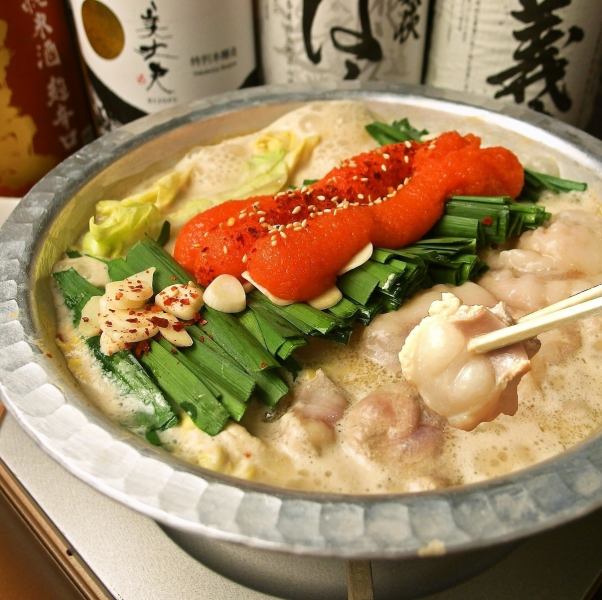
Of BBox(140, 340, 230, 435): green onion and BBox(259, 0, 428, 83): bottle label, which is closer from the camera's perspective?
BBox(140, 340, 230, 435): green onion

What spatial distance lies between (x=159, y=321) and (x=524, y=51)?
1869 mm

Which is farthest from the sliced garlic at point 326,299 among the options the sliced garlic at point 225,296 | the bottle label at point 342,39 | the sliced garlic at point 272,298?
the bottle label at point 342,39

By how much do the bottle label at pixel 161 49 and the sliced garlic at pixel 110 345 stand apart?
1365mm

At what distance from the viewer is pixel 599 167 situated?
2275 millimetres

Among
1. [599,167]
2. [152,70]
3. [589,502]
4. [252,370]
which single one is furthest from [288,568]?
[152,70]

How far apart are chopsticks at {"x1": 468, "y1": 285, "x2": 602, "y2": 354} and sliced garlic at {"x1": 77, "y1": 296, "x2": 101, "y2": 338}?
1.03 meters

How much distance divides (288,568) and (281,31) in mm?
2103

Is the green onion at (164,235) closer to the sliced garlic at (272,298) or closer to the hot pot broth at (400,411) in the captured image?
the hot pot broth at (400,411)

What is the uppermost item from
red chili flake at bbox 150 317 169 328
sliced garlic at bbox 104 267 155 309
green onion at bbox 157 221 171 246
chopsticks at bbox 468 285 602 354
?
chopsticks at bbox 468 285 602 354

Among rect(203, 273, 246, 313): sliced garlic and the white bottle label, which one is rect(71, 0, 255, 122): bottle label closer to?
the white bottle label

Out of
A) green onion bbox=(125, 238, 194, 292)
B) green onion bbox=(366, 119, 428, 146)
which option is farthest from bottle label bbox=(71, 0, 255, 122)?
green onion bbox=(125, 238, 194, 292)

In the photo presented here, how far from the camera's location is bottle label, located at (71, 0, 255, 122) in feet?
8.28

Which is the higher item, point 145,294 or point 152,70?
point 152,70

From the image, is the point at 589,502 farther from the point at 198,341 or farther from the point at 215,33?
the point at 215,33
